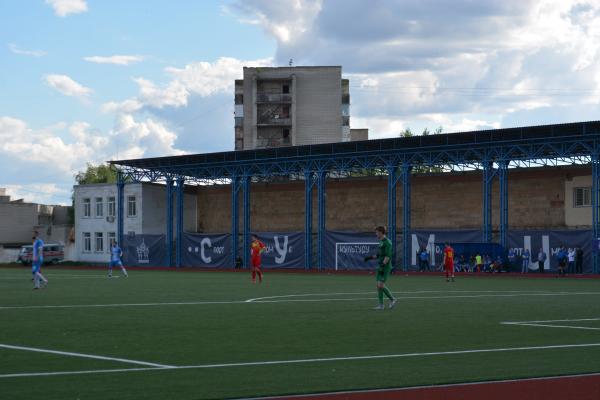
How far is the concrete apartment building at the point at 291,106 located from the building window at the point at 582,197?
179ft

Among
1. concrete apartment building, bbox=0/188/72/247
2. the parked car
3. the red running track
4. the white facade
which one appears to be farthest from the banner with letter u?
the red running track

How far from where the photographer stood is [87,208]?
3445 inches

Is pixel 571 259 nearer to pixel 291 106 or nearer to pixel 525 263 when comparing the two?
pixel 525 263

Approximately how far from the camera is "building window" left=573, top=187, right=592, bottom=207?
197 ft

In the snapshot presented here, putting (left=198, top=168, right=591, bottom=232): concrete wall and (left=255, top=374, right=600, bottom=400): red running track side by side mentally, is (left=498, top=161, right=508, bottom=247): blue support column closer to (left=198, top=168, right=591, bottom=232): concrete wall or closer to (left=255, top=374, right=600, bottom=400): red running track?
(left=198, top=168, right=591, bottom=232): concrete wall

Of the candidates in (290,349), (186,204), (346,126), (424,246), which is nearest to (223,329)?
(290,349)

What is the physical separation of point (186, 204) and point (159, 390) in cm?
7366

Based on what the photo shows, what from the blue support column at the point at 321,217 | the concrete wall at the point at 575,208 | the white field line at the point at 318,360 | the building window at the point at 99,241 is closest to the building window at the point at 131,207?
the building window at the point at 99,241

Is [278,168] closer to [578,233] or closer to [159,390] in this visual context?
[578,233]

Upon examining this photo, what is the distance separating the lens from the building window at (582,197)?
60.0 metres

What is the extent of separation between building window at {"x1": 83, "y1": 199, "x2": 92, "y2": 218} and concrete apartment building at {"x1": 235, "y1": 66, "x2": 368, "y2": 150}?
1164 inches

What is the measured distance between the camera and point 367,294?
29609mm

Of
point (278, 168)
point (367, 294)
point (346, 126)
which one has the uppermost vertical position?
point (346, 126)

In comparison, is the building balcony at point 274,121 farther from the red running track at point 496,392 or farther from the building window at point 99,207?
the red running track at point 496,392
